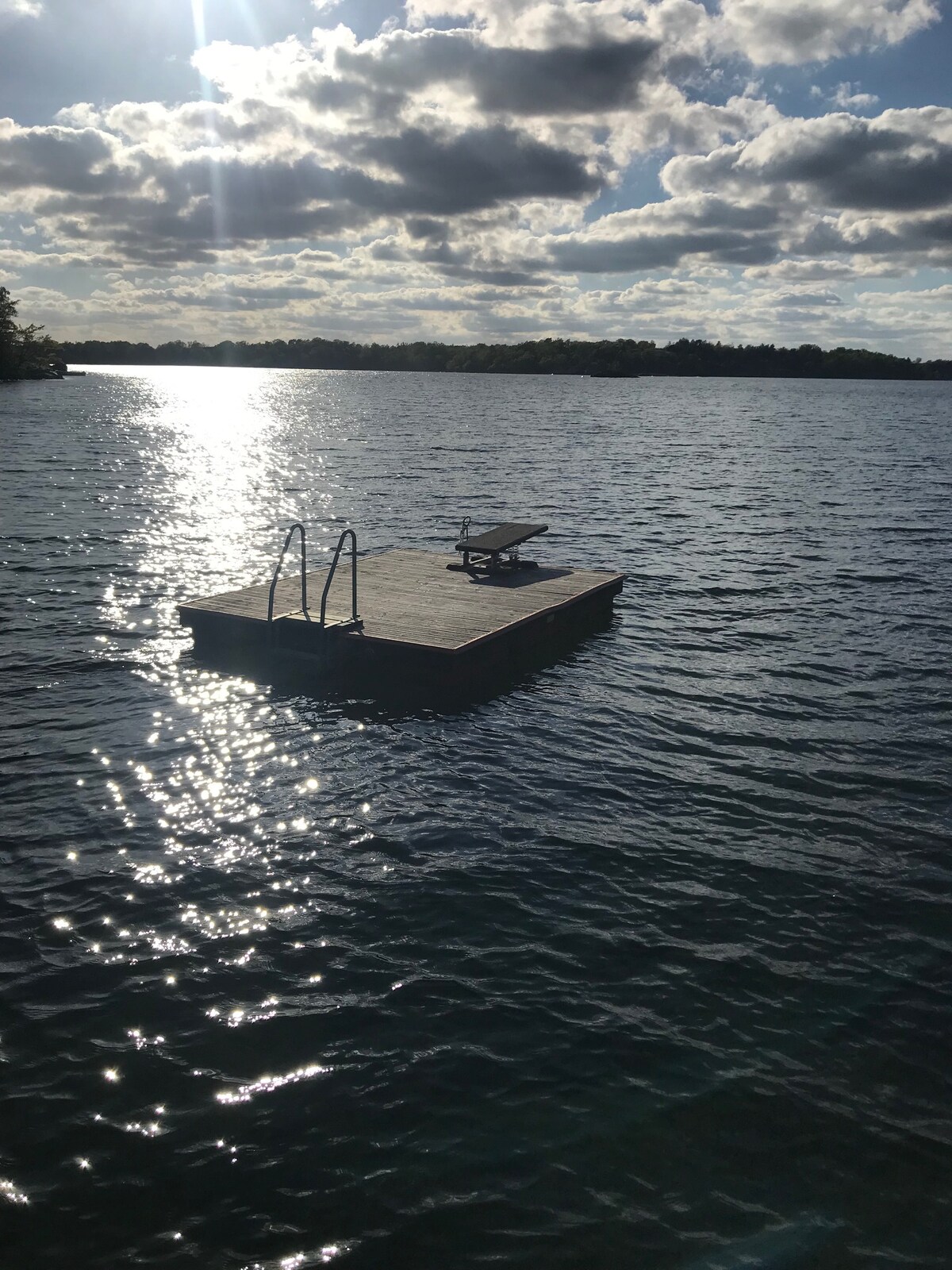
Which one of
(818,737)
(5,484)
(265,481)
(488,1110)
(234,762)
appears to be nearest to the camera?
(488,1110)

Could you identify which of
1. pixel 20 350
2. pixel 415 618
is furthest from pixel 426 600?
pixel 20 350

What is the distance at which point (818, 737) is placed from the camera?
570 inches

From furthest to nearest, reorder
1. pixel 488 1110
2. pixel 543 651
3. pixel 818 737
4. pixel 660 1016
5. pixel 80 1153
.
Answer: pixel 543 651 < pixel 818 737 < pixel 660 1016 < pixel 488 1110 < pixel 80 1153

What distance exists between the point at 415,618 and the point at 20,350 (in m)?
171

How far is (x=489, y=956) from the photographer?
902 centimetres

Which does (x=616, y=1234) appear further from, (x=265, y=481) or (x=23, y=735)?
(x=265, y=481)

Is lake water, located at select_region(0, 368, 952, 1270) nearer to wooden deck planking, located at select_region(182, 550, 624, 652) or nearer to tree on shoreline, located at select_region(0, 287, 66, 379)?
wooden deck planking, located at select_region(182, 550, 624, 652)

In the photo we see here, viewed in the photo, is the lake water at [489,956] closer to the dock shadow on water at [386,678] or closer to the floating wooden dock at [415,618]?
the dock shadow on water at [386,678]

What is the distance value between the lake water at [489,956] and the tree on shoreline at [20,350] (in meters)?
143

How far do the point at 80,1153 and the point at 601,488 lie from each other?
40.8 m

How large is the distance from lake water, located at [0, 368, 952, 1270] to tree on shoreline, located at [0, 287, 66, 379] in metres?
143

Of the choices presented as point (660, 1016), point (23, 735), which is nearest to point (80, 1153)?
point (660, 1016)

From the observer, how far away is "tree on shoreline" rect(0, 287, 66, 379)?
470ft

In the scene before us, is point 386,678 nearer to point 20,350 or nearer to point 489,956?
point 489,956
